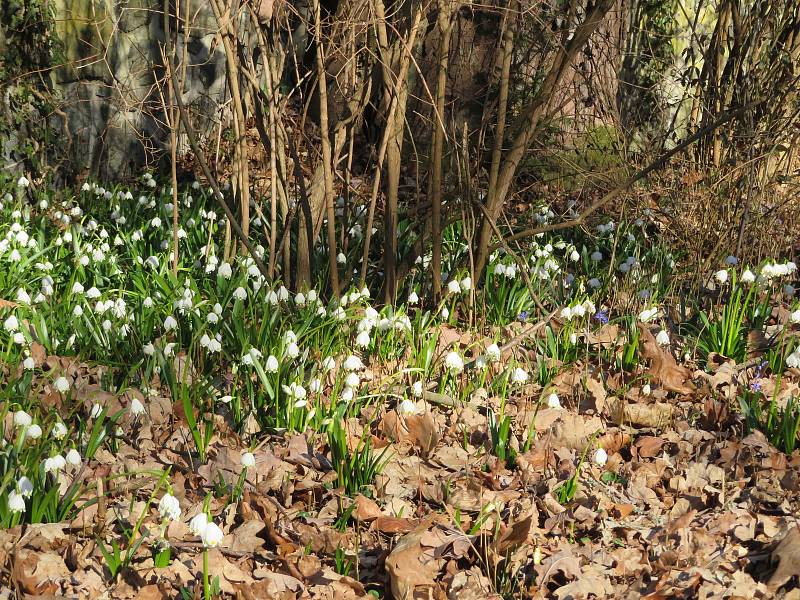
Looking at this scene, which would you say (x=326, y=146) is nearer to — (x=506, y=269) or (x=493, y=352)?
(x=506, y=269)

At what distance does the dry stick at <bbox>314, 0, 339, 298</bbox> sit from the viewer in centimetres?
367

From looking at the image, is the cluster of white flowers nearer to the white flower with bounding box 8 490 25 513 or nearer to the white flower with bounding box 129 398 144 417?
the white flower with bounding box 129 398 144 417

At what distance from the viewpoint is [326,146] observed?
12.9 ft

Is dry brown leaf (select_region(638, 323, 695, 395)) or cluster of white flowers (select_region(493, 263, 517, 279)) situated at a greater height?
cluster of white flowers (select_region(493, 263, 517, 279))

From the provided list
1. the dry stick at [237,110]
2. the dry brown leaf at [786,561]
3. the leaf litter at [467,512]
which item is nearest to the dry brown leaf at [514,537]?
the leaf litter at [467,512]

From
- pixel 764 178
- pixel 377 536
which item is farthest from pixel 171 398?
pixel 764 178

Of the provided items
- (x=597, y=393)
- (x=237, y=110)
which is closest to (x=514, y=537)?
(x=597, y=393)

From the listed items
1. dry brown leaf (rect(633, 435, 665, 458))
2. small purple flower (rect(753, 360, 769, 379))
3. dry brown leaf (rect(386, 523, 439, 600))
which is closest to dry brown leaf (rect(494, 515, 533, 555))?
dry brown leaf (rect(386, 523, 439, 600))

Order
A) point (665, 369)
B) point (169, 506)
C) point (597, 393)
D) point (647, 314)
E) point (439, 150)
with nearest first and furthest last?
point (169, 506) → point (597, 393) → point (665, 369) → point (647, 314) → point (439, 150)

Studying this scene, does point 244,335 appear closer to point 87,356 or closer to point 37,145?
point 87,356

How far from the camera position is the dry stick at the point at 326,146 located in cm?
367

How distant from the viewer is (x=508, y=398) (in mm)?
3643

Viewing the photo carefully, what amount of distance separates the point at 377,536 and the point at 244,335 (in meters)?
1.24

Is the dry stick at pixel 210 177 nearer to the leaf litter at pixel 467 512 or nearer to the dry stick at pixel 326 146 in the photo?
the dry stick at pixel 326 146
